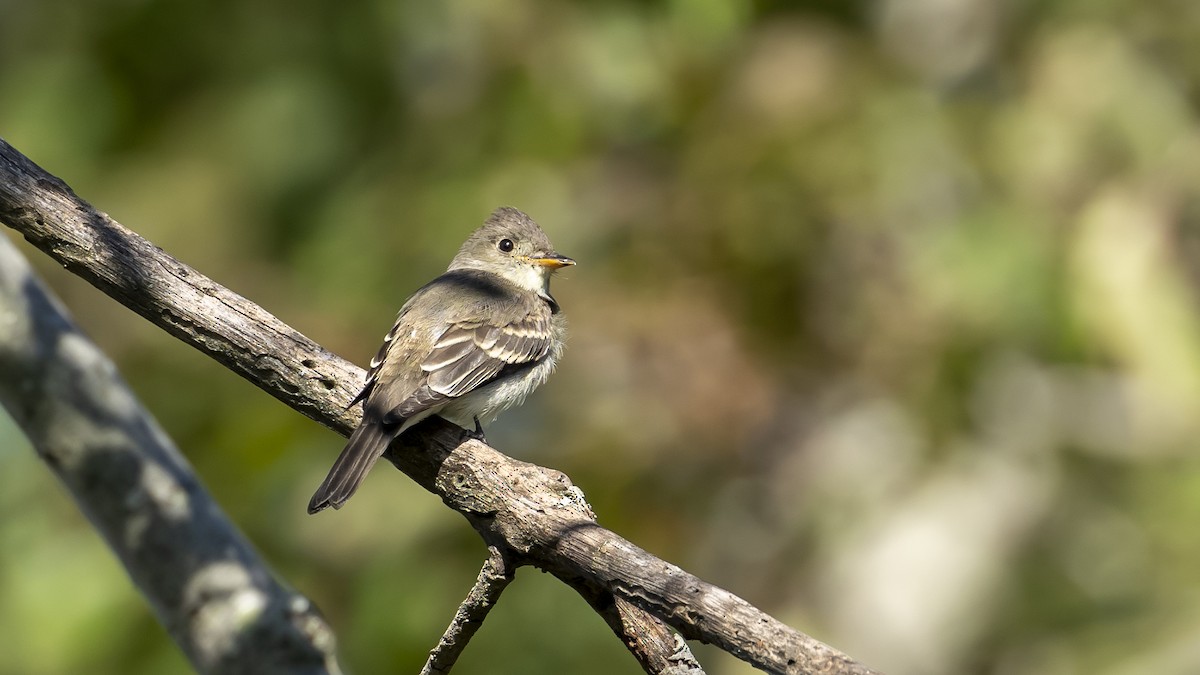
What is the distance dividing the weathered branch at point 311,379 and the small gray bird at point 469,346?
133 millimetres

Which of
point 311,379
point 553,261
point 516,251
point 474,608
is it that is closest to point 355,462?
point 311,379

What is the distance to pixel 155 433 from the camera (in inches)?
108

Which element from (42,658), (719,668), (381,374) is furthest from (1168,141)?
(42,658)

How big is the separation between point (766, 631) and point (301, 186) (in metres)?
5.08

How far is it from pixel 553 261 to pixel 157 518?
4103 mm

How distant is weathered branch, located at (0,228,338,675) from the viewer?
247 cm

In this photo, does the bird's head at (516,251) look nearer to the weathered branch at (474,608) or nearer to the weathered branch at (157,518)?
the weathered branch at (474,608)

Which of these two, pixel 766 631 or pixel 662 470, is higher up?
pixel 662 470

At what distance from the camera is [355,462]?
429 centimetres

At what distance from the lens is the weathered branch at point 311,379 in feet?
11.4

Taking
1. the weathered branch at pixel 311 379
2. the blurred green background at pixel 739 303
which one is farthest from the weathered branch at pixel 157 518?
the blurred green background at pixel 739 303

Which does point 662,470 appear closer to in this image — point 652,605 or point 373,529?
point 373,529

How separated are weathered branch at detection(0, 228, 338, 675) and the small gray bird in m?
1.59

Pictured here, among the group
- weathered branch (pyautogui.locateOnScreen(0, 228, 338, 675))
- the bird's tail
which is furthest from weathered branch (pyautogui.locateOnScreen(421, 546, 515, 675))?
weathered branch (pyautogui.locateOnScreen(0, 228, 338, 675))
